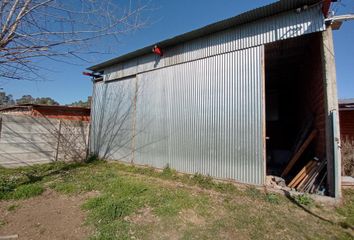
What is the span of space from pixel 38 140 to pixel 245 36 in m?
8.75

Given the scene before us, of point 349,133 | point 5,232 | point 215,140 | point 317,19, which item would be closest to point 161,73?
point 215,140

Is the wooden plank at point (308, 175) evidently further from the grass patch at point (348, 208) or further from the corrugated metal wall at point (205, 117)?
the corrugated metal wall at point (205, 117)

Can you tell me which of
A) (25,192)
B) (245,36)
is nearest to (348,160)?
(245,36)

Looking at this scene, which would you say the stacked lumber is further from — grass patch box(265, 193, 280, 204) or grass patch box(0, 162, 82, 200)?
grass patch box(0, 162, 82, 200)

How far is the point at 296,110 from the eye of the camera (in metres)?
10.2

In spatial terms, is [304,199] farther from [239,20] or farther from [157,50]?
[157,50]

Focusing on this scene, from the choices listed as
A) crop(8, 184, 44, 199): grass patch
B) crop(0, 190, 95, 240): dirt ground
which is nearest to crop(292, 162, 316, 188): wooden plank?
crop(0, 190, 95, 240): dirt ground

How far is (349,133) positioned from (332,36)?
632cm

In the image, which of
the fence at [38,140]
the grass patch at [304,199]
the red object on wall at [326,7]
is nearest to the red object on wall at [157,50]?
the red object on wall at [326,7]

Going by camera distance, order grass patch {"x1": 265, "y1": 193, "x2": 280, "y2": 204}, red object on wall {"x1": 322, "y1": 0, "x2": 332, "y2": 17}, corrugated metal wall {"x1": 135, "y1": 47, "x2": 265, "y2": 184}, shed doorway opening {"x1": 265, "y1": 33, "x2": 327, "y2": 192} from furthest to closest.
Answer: corrugated metal wall {"x1": 135, "y1": 47, "x2": 265, "y2": 184}, shed doorway opening {"x1": 265, "y1": 33, "x2": 327, "y2": 192}, red object on wall {"x1": 322, "y1": 0, "x2": 332, "y2": 17}, grass patch {"x1": 265, "y1": 193, "x2": 280, "y2": 204}

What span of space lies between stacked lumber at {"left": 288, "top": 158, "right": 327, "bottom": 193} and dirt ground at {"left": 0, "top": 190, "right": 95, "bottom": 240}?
4805 mm

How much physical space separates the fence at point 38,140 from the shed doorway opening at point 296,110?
28.0 feet

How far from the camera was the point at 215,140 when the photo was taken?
6.53 meters

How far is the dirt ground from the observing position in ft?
11.3
